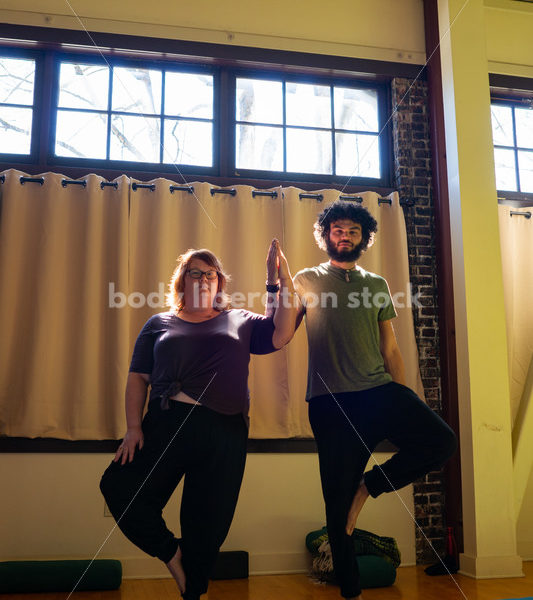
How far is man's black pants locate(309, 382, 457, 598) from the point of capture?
247cm

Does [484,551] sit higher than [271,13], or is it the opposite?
[271,13]

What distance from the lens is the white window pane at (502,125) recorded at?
4574mm

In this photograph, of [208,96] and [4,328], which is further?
[208,96]

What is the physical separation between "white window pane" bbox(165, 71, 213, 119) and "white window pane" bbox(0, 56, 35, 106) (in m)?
0.86

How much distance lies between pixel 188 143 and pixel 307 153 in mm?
788

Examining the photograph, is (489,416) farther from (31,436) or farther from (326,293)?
(31,436)

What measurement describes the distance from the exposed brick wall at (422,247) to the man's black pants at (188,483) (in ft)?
6.07

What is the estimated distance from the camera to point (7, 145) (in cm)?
392

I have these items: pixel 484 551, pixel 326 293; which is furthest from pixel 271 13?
pixel 484 551

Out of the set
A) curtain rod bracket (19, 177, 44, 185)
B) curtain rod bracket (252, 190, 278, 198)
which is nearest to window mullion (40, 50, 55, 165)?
curtain rod bracket (19, 177, 44, 185)

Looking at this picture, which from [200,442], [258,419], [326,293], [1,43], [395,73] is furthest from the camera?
[395,73]

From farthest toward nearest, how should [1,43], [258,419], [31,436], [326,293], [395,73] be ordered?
[395,73], [1,43], [258,419], [31,436], [326,293]

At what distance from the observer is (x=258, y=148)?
4.18 meters

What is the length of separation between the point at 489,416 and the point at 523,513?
2.68 feet
